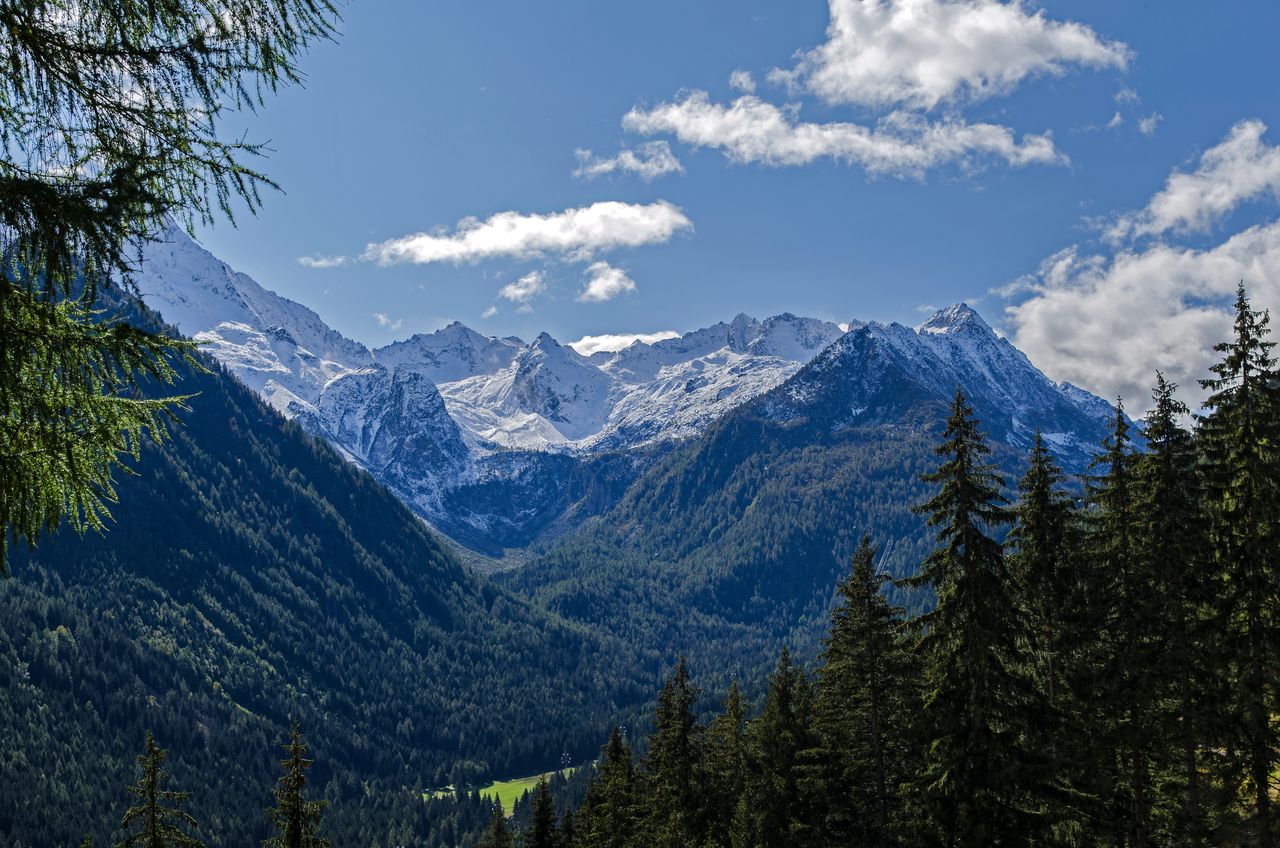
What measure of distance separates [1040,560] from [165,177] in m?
33.1

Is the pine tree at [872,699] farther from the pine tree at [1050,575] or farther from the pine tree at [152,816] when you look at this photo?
the pine tree at [152,816]

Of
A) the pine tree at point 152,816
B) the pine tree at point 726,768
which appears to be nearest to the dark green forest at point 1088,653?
the pine tree at point 726,768

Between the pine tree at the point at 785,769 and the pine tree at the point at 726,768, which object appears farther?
the pine tree at the point at 726,768

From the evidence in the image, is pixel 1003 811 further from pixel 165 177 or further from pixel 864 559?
pixel 165 177

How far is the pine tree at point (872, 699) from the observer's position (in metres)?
37.1

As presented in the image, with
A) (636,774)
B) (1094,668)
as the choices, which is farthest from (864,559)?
(636,774)

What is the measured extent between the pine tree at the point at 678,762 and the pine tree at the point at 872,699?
27.0 feet

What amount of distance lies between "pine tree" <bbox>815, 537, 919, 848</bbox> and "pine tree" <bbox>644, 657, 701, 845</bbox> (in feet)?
27.0

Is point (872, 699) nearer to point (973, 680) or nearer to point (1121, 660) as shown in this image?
point (1121, 660)

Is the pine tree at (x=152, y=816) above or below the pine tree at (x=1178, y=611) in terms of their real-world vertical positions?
below

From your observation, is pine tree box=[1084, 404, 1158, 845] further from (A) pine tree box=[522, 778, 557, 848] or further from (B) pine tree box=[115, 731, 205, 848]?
(A) pine tree box=[522, 778, 557, 848]

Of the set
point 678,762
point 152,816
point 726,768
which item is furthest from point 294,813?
point 726,768

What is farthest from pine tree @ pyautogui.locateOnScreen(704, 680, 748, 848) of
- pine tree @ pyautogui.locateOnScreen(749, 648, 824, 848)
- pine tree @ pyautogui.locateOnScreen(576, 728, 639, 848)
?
pine tree @ pyautogui.locateOnScreen(576, 728, 639, 848)

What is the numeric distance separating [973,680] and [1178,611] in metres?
8.60
